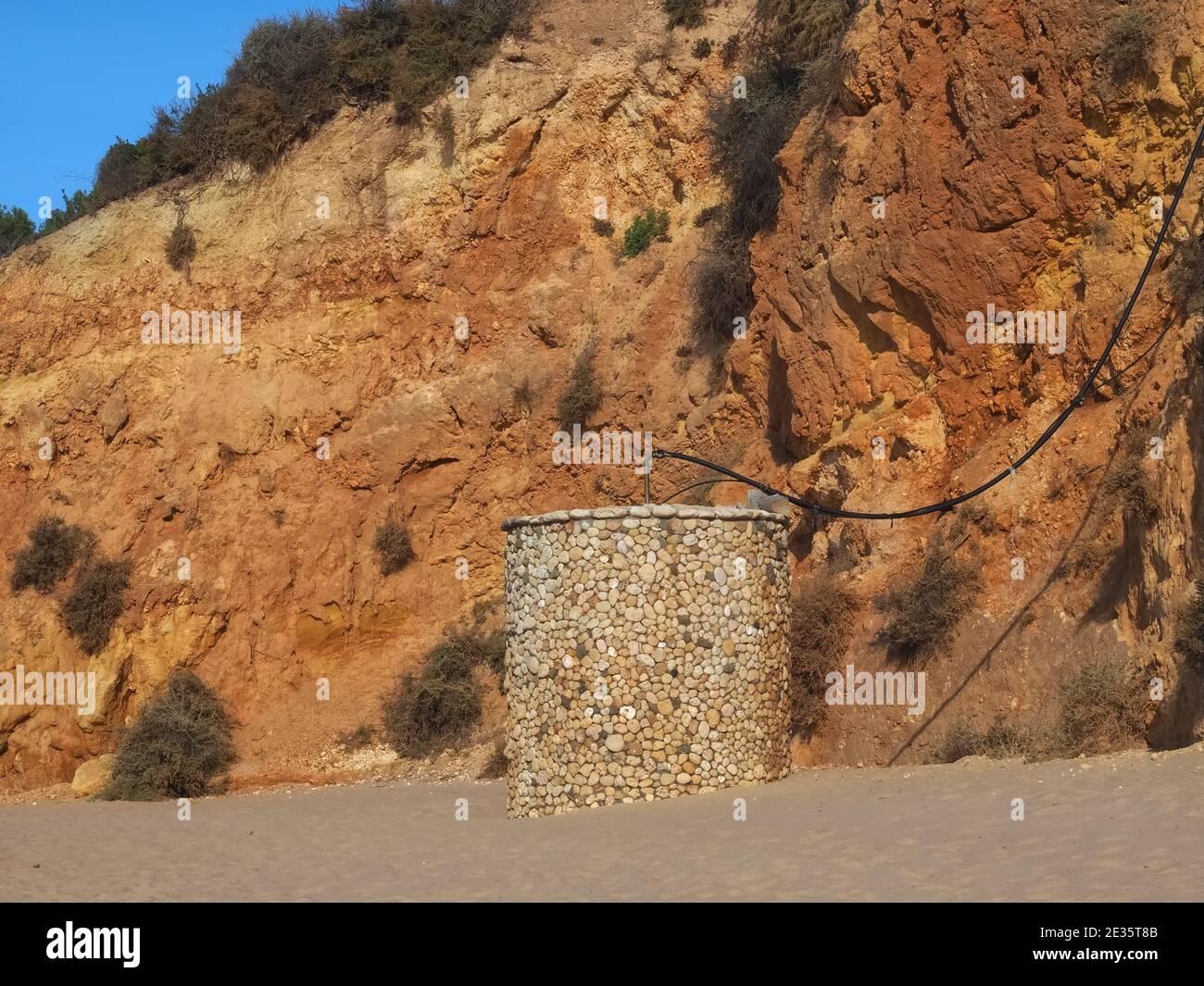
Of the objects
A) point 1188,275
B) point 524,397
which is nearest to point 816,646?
point 1188,275

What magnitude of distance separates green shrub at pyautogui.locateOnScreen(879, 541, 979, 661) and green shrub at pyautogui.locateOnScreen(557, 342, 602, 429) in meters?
8.37

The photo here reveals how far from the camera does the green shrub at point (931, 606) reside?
1540 cm

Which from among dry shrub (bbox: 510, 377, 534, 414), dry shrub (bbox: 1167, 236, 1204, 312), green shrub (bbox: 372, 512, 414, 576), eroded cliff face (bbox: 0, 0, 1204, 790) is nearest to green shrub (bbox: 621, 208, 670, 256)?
eroded cliff face (bbox: 0, 0, 1204, 790)

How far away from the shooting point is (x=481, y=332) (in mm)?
24516

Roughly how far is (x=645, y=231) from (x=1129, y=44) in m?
10.3

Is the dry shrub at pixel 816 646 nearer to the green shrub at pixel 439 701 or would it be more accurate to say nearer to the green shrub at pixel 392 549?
the green shrub at pixel 439 701

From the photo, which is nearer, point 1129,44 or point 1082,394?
point 1082,394

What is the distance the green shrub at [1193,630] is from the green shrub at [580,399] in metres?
12.2

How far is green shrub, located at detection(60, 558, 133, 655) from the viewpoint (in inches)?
870

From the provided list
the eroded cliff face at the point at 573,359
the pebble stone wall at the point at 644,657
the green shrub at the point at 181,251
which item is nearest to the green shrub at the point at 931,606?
the eroded cliff face at the point at 573,359

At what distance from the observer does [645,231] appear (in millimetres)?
24641

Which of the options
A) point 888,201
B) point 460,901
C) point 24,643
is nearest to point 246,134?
point 24,643

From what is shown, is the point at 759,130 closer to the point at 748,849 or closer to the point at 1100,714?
the point at 1100,714

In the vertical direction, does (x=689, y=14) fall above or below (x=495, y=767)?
above
